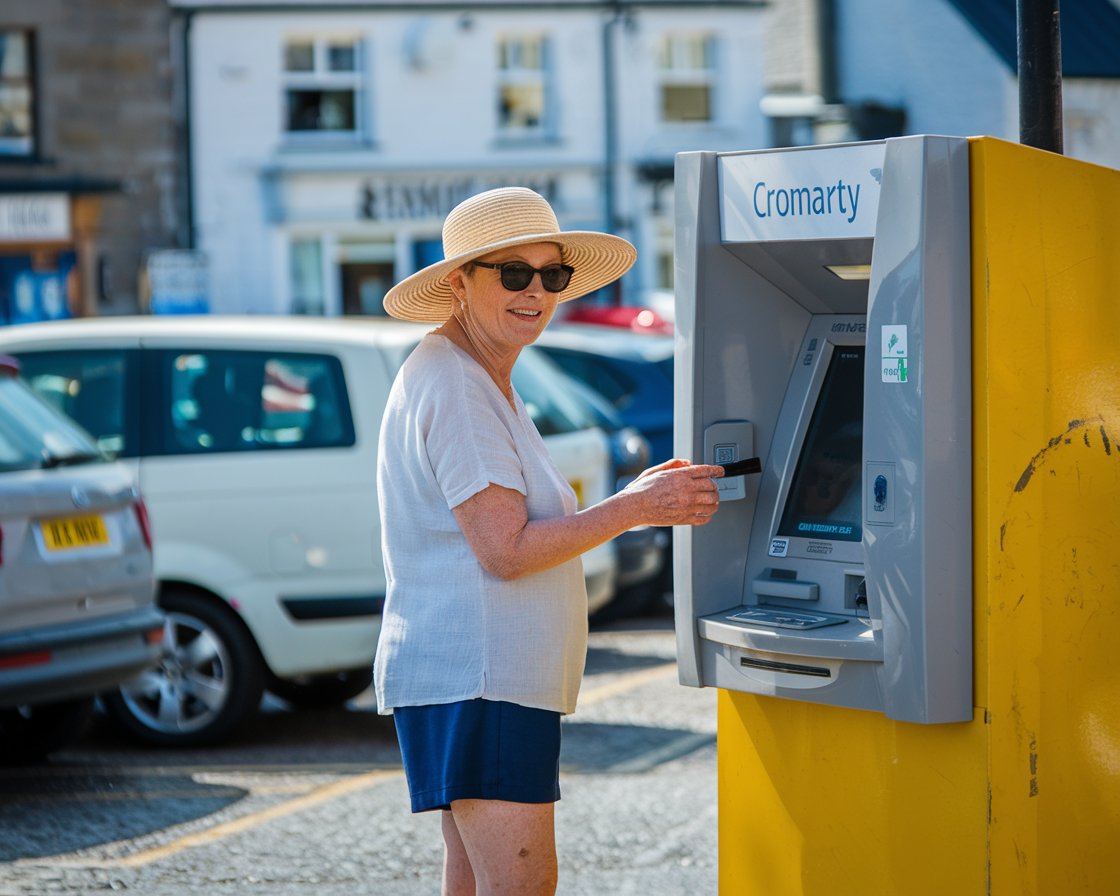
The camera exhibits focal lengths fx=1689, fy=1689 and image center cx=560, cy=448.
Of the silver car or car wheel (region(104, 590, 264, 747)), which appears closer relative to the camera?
the silver car

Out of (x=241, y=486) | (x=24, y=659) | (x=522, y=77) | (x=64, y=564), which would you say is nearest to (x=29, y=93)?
(x=522, y=77)

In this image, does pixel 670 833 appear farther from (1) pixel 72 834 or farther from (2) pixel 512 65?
(2) pixel 512 65

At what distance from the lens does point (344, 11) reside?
21797 millimetres

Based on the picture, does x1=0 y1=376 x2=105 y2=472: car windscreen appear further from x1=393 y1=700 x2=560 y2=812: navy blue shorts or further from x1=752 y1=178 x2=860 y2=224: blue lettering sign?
x1=752 y1=178 x2=860 y2=224: blue lettering sign

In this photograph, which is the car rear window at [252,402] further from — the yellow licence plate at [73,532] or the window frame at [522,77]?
the window frame at [522,77]

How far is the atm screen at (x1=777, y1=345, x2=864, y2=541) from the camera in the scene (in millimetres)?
3547

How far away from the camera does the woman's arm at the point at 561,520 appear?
3.11 meters

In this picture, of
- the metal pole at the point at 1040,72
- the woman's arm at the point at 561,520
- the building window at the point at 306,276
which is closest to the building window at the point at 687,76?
the building window at the point at 306,276

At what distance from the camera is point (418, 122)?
2206 cm

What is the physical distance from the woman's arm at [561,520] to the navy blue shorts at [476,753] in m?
0.27

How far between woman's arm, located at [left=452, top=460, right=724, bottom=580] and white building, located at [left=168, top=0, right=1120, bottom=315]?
18658 millimetres

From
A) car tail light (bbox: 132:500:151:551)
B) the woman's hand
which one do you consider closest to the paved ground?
car tail light (bbox: 132:500:151:551)

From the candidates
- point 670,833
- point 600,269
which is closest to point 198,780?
point 670,833

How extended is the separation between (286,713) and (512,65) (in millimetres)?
16058
